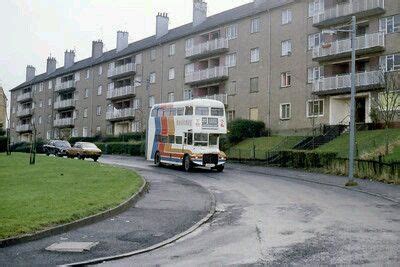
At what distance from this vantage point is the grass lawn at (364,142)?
1121 inches

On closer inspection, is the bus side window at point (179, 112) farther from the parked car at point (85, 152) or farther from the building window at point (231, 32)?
the building window at point (231, 32)

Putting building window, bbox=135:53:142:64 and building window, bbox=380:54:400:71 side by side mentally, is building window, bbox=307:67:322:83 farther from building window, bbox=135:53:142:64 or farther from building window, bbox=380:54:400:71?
building window, bbox=135:53:142:64

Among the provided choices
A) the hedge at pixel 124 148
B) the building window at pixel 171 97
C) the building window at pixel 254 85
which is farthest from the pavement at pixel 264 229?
the building window at pixel 171 97

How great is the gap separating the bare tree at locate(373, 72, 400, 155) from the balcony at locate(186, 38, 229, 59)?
1938cm

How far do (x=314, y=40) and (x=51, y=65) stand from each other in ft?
222

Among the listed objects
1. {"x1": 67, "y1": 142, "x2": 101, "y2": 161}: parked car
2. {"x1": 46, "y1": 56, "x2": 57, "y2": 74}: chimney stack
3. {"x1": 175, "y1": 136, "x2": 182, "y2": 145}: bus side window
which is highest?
{"x1": 46, "y1": 56, "x2": 57, "y2": 74}: chimney stack

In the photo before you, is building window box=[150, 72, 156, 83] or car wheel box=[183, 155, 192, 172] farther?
building window box=[150, 72, 156, 83]

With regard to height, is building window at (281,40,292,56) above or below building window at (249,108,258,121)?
above

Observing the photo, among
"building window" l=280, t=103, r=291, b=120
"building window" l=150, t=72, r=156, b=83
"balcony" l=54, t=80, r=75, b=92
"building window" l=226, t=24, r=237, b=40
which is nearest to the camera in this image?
"building window" l=280, t=103, r=291, b=120

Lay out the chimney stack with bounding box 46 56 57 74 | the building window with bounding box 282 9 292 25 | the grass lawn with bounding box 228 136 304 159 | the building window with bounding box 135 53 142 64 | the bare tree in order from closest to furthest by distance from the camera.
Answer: the bare tree < the grass lawn with bounding box 228 136 304 159 < the building window with bounding box 282 9 292 25 < the building window with bounding box 135 53 142 64 < the chimney stack with bounding box 46 56 57 74

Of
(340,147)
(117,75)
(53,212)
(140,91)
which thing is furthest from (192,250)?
(117,75)

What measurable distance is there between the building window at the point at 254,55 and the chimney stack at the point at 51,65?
59275mm

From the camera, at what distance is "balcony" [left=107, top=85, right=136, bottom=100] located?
64.3 meters

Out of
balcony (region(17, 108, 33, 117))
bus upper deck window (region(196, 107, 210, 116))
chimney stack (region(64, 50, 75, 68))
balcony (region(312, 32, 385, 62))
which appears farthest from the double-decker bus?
balcony (region(17, 108, 33, 117))
